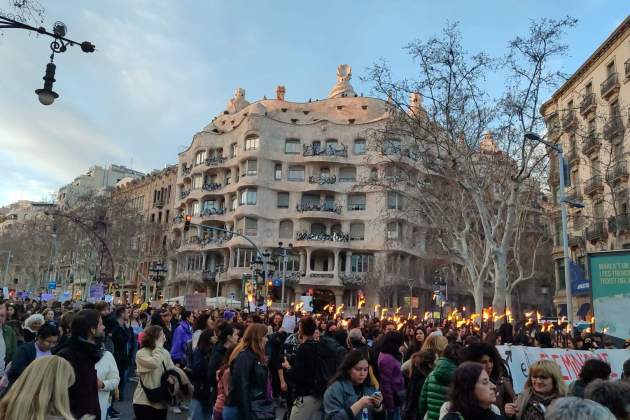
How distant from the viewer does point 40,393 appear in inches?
111

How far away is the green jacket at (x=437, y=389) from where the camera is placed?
15.9 ft

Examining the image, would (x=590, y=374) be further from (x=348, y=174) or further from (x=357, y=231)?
(x=348, y=174)

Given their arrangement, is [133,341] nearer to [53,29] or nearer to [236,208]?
[53,29]

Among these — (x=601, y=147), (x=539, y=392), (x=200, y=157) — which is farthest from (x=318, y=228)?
(x=539, y=392)

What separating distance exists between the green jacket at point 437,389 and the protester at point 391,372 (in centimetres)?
142

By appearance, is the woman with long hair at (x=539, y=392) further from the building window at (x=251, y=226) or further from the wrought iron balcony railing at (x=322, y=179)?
the wrought iron balcony railing at (x=322, y=179)

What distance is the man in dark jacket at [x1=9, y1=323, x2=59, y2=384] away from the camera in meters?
5.40

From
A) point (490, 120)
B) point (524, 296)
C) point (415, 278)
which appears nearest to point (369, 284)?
point (415, 278)

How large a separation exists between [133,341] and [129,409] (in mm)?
1463

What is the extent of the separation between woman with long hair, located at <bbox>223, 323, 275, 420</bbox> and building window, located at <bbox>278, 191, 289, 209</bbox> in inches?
1868

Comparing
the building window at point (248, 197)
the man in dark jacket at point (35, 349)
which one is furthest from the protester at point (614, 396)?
the building window at point (248, 197)

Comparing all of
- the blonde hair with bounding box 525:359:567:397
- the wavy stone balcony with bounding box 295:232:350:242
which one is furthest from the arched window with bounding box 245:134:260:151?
the blonde hair with bounding box 525:359:567:397

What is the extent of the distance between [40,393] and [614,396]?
3.40m

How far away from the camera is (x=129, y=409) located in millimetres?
10156
